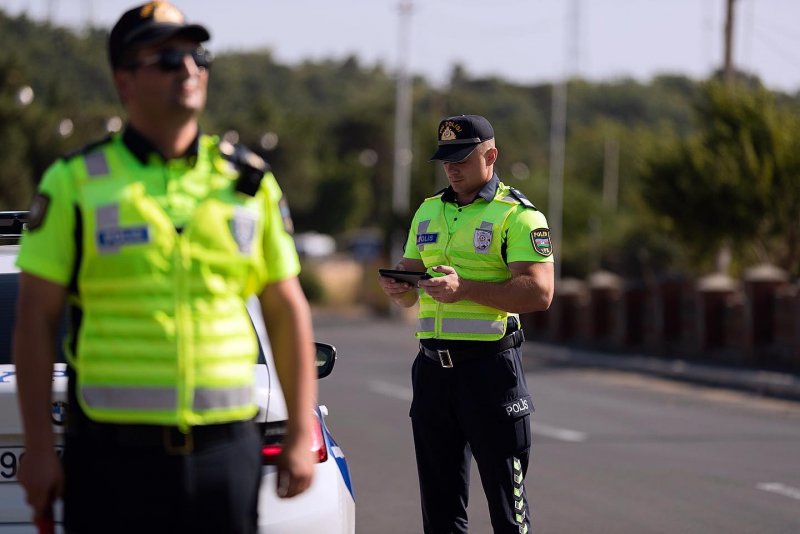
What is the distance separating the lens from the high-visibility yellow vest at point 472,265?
562 cm

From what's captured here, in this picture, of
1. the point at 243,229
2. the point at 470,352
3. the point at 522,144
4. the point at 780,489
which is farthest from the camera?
the point at 522,144

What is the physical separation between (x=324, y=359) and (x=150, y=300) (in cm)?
211

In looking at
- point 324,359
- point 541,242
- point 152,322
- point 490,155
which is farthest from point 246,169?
point 490,155

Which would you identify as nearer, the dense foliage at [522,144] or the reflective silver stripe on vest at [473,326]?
the reflective silver stripe on vest at [473,326]

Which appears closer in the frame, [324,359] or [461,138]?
[324,359]

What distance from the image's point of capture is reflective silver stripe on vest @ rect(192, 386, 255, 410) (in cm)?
332

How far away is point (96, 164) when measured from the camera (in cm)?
335

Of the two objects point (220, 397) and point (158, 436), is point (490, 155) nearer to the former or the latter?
point (220, 397)

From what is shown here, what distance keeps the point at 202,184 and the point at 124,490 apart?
0.70 meters

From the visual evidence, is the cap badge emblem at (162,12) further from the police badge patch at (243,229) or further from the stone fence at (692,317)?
the stone fence at (692,317)

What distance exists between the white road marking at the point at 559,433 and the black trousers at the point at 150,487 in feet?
32.1

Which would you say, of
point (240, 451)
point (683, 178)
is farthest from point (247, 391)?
point (683, 178)

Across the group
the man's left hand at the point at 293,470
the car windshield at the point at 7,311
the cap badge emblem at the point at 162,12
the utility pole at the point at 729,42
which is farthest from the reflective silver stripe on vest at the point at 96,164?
the utility pole at the point at 729,42

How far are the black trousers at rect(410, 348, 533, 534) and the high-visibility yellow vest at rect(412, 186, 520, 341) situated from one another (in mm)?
122
